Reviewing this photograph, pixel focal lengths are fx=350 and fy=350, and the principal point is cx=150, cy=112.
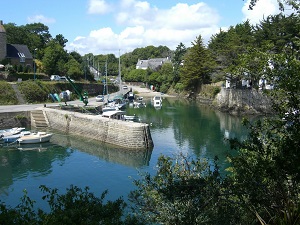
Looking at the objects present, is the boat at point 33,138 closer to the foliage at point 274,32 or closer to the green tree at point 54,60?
the foliage at point 274,32

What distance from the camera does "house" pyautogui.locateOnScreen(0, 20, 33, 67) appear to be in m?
61.5

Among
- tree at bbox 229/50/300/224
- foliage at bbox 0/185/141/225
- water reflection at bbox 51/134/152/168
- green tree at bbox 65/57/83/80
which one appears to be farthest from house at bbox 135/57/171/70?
foliage at bbox 0/185/141/225

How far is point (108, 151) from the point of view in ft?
99.3

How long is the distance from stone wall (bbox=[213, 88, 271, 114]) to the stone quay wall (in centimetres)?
2849

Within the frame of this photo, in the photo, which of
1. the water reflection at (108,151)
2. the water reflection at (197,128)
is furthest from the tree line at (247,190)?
the water reflection at (108,151)

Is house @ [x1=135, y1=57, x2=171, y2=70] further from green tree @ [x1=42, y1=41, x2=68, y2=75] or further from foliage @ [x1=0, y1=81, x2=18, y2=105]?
foliage @ [x1=0, y1=81, x2=18, y2=105]

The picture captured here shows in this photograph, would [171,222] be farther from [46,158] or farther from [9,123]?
[9,123]

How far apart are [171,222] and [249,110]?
49415 millimetres

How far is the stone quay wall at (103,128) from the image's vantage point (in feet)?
99.2

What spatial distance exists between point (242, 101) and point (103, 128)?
31.4 metres

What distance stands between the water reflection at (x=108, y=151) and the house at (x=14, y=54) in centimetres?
3360

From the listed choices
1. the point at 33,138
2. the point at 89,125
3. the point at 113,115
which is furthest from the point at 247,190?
the point at 113,115

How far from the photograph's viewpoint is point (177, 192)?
28.3ft

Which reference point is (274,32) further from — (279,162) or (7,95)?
(279,162)
